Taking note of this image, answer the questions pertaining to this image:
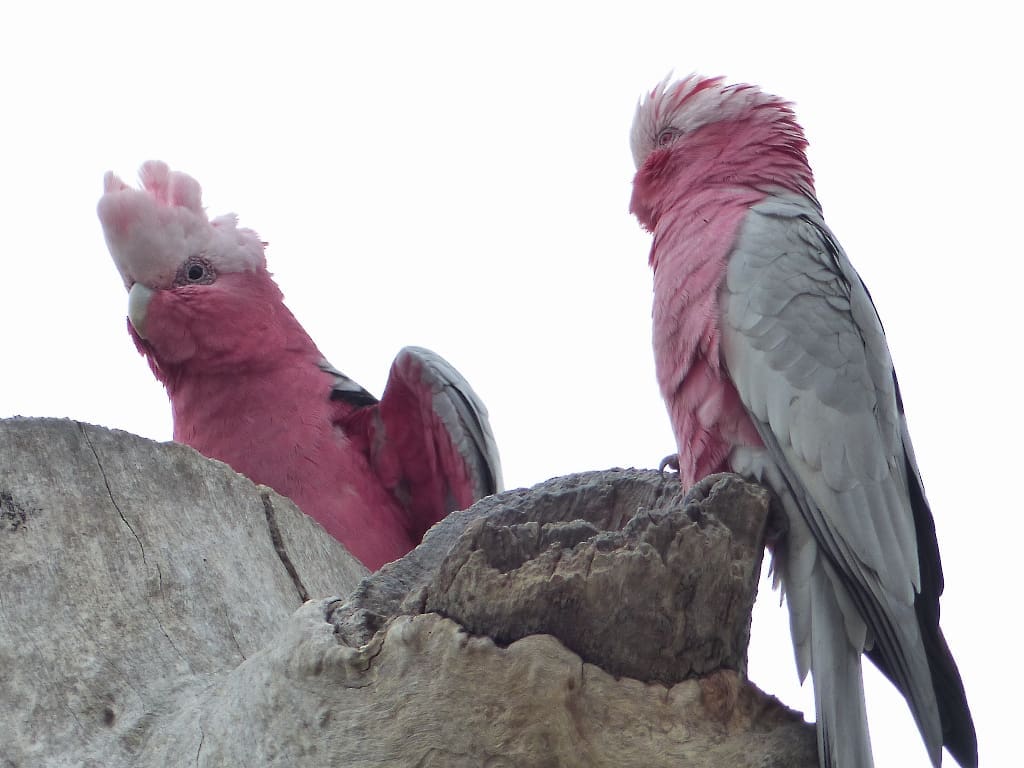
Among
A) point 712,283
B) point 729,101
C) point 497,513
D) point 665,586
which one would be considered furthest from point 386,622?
point 729,101

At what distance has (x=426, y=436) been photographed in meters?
6.46

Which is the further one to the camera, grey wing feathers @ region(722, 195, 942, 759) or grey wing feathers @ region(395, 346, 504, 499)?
grey wing feathers @ region(395, 346, 504, 499)

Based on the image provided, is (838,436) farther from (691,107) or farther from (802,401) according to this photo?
(691,107)

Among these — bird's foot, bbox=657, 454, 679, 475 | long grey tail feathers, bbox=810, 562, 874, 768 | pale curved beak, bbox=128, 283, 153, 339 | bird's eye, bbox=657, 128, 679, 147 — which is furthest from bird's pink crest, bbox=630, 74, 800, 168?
pale curved beak, bbox=128, 283, 153, 339

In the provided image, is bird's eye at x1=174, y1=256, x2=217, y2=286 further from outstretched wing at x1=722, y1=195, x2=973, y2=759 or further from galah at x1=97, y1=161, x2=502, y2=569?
outstretched wing at x1=722, y1=195, x2=973, y2=759

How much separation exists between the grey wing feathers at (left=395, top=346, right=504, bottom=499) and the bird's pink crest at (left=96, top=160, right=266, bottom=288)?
124cm

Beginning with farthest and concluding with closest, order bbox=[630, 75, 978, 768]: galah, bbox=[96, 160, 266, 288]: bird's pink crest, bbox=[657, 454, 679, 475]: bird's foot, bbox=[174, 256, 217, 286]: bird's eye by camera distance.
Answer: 1. bbox=[174, 256, 217, 286]: bird's eye
2. bbox=[96, 160, 266, 288]: bird's pink crest
3. bbox=[657, 454, 679, 475]: bird's foot
4. bbox=[630, 75, 978, 768]: galah

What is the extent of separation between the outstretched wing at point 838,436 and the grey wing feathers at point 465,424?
2.09 metres

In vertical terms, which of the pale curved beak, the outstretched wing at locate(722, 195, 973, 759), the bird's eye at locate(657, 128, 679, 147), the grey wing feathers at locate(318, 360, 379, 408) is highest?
the bird's eye at locate(657, 128, 679, 147)

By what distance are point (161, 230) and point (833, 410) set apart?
369 cm

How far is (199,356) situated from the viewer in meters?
6.41

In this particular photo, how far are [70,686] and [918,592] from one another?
258cm

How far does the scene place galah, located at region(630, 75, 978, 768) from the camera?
12.1 ft


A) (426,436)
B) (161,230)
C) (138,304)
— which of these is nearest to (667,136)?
(426,436)
